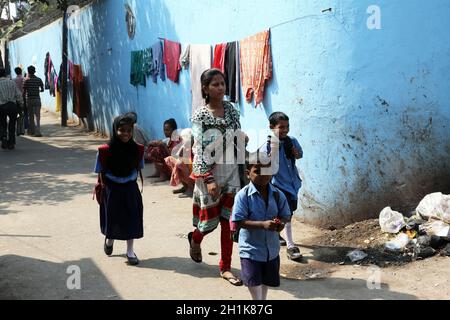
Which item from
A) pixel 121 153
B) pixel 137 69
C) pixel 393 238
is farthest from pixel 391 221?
pixel 137 69

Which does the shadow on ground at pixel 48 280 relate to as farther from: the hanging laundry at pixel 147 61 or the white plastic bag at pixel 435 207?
the hanging laundry at pixel 147 61

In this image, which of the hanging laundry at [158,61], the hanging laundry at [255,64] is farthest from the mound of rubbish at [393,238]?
the hanging laundry at [158,61]

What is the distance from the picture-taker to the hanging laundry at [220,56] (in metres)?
7.67

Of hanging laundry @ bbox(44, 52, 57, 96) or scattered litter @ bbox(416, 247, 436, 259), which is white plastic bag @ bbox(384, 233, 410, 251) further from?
hanging laundry @ bbox(44, 52, 57, 96)

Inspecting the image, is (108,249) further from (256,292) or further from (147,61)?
(147,61)

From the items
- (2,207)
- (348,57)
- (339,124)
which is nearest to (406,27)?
(348,57)

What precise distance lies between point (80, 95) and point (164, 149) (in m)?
7.46

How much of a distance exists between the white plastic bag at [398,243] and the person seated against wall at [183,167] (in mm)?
3102

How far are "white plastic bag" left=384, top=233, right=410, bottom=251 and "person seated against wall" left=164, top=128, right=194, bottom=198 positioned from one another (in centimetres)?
310

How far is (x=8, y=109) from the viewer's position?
11.6m

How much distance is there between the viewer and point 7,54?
25984 mm

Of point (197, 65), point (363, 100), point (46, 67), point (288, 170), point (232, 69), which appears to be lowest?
point (288, 170)

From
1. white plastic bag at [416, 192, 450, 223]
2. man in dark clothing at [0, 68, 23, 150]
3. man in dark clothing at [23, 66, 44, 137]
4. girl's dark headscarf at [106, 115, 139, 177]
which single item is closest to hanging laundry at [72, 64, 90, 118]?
man in dark clothing at [23, 66, 44, 137]

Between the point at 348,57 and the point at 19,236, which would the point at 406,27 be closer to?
the point at 348,57
